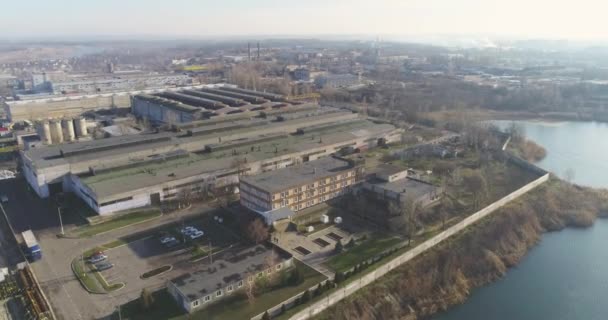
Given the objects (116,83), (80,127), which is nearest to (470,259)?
(80,127)

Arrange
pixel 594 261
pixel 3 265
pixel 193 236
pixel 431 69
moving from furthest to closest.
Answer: pixel 431 69, pixel 594 261, pixel 193 236, pixel 3 265

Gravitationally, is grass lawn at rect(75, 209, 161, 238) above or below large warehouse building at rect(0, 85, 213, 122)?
below

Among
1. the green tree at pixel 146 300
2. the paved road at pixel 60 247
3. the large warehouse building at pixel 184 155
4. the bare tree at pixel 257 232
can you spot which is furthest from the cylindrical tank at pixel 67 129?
the green tree at pixel 146 300

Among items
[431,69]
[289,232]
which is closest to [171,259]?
[289,232]

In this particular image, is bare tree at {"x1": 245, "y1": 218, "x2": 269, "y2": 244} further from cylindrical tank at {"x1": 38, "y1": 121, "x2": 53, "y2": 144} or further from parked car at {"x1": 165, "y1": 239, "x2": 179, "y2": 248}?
cylindrical tank at {"x1": 38, "y1": 121, "x2": 53, "y2": 144}

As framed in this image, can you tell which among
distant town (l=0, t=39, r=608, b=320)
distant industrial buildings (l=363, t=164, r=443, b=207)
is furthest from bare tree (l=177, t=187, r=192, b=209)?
distant industrial buildings (l=363, t=164, r=443, b=207)

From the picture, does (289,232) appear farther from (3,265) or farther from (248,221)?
(3,265)

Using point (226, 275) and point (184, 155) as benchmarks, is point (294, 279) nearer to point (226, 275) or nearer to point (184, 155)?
point (226, 275)
